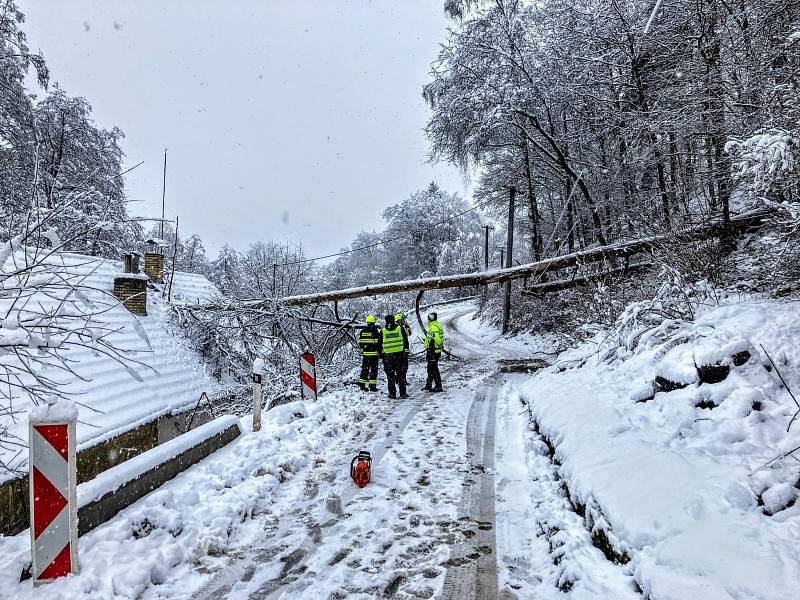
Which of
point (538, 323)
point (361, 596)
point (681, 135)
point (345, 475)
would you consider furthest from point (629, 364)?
point (538, 323)

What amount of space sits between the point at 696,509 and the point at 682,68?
1014 centimetres

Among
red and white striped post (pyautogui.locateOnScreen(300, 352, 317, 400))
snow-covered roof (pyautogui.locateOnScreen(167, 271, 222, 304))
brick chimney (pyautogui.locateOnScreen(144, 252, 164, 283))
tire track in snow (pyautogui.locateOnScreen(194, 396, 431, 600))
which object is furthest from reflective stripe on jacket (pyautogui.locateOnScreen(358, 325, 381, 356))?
brick chimney (pyautogui.locateOnScreen(144, 252, 164, 283))

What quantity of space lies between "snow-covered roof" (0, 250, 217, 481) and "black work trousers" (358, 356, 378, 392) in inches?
149

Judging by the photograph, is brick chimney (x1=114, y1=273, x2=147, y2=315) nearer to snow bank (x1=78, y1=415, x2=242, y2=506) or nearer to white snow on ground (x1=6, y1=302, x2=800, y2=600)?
white snow on ground (x1=6, y1=302, x2=800, y2=600)

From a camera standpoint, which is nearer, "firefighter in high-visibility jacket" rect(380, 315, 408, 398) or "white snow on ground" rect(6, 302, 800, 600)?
"white snow on ground" rect(6, 302, 800, 600)

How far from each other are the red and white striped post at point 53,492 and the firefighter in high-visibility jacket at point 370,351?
25.5 feet

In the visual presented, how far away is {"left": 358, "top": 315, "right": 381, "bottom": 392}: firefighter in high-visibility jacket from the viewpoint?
421 inches

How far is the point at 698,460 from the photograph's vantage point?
140 inches

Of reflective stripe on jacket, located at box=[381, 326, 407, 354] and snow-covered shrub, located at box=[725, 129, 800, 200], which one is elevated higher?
snow-covered shrub, located at box=[725, 129, 800, 200]

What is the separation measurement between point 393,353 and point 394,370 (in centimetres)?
38

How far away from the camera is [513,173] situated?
2336cm

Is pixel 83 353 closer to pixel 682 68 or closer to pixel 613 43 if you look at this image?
pixel 682 68

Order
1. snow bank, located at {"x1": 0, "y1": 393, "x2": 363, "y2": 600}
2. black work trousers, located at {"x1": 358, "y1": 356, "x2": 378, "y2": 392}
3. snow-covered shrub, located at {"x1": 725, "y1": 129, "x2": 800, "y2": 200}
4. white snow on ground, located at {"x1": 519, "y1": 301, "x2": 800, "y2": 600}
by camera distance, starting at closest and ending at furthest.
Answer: white snow on ground, located at {"x1": 519, "y1": 301, "x2": 800, "y2": 600}
snow bank, located at {"x1": 0, "y1": 393, "x2": 363, "y2": 600}
snow-covered shrub, located at {"x1": 725, "y1": 129, "x2": 800, "y2": 200}
black work trousers, located at {"x1": 358, "y1": 356, "x2": 378, "y2": 392}

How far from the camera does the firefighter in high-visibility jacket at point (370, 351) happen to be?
10688 millimetres
